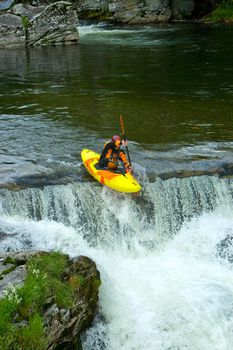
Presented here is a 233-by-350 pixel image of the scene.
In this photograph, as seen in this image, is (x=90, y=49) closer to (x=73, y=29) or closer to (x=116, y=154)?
(x=73, y=29)

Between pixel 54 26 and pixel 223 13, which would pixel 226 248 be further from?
pixel 223 13

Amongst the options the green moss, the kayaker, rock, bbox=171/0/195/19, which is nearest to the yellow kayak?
the kayaker

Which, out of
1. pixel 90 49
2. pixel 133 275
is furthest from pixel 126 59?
pixel 133 275

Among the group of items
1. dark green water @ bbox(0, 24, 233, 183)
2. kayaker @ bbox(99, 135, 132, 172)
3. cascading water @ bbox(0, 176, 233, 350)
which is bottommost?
cascading water @ bbox(0, 176, 233, 350)

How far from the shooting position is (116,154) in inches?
542

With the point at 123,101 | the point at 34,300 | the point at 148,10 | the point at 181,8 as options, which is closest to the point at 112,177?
the point at 34,300

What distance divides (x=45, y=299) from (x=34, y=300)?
10.6 inches

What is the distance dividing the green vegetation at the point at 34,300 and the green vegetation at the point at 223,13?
40.0 meters

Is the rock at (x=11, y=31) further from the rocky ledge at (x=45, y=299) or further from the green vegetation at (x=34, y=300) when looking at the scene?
the green vegetation at (x=34, y=300)

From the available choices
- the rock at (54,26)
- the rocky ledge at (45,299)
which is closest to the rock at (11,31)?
the rock at (54,26)

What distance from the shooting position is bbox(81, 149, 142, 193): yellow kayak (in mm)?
12969

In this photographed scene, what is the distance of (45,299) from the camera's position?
861 cm

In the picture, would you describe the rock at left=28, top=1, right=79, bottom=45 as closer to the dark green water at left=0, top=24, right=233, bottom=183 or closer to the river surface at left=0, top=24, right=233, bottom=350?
the dark green water at left=0, top=24, right=233, bottom=183

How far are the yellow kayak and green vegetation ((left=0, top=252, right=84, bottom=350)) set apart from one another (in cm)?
372
